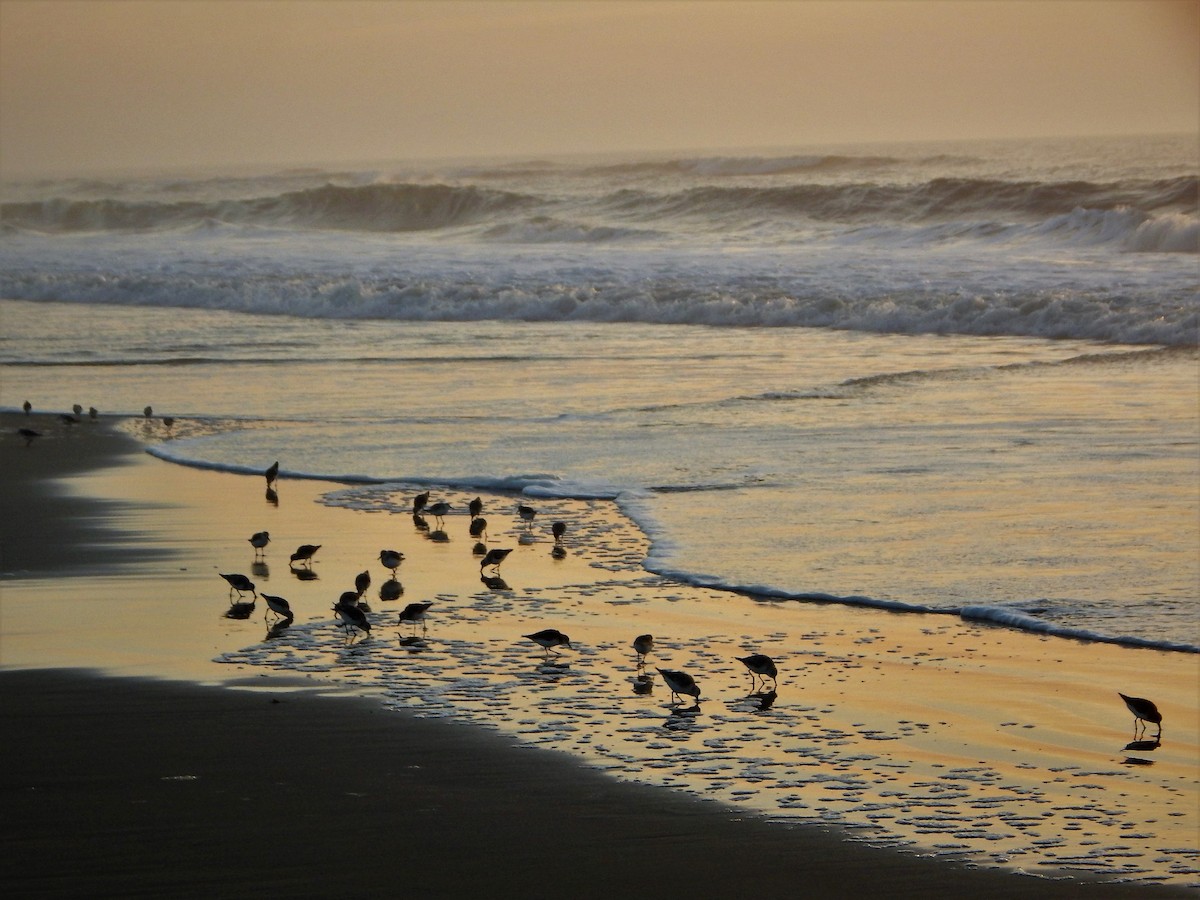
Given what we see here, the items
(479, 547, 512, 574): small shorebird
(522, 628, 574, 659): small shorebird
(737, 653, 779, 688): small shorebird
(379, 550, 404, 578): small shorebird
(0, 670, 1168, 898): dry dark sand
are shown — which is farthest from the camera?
(479, 547, 512, 574): small shorebird

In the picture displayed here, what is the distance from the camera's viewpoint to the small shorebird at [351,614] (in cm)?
773

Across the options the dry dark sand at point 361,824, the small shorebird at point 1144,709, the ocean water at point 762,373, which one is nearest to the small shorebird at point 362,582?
the ocean water at point 762,373

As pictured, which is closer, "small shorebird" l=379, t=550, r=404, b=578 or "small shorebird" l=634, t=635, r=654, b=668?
"small shorebird" l=634, t=635, r=654, b=668

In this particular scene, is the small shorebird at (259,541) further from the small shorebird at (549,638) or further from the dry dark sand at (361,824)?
the dry dark sand at (361,824)

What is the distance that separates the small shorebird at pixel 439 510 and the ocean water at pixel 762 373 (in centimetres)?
97

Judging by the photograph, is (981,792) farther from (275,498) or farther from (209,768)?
(275,498)

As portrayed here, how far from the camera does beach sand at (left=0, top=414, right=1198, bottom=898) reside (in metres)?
5.08

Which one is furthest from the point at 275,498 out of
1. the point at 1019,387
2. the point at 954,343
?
the point at 954,343

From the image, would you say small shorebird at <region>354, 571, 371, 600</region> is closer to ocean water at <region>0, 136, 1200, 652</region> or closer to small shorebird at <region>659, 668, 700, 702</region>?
ocean water at <region>0, 136, 1200, 652</region>

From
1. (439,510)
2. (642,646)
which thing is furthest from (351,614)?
(439,510)

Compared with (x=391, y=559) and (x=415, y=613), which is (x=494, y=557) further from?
(x=415, y=613)

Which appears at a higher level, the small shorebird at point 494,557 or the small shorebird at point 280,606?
the small shorebird at point 494,557

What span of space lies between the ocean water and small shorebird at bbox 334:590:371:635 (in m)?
2.04

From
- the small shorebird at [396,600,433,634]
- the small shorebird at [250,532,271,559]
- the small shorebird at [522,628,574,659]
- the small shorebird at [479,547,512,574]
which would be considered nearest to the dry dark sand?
the small shorebird at [522,628,574,659]
